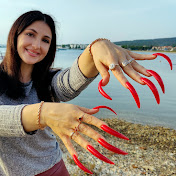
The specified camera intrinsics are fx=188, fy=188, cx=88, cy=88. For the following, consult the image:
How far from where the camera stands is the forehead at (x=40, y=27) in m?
1.93

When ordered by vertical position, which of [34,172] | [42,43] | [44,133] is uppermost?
[42,43]

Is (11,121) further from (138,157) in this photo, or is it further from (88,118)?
(138,157)

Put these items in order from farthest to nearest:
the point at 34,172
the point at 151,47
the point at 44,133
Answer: the point at 151,47 → the point at 44,133 → the point at 34,172

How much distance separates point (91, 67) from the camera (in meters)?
1.75

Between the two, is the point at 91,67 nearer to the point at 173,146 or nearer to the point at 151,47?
the point at 173,146

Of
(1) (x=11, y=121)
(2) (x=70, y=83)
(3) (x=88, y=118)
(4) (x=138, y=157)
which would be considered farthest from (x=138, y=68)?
(4) (x=138, y=157)

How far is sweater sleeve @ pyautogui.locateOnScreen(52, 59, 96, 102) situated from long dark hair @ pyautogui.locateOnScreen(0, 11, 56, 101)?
5.8 inches

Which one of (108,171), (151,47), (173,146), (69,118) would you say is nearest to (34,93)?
(69,118)

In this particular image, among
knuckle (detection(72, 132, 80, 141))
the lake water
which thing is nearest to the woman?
knuckle (detection(72, 132, 80, 141))

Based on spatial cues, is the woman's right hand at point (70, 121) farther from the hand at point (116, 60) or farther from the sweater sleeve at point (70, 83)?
the sweater sleeve at point (70, 83)

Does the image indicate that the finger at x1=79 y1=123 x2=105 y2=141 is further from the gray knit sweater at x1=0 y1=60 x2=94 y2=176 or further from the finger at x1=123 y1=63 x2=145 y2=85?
the gray knit sweater at x1=0 y1=60 x2=94 y2=176

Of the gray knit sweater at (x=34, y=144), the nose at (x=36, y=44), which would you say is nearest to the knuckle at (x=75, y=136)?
the gray knit sweater at (x=34, y=144)

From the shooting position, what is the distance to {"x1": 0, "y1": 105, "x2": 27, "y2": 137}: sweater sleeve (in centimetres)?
109

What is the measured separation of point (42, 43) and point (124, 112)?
→ 7164mm
